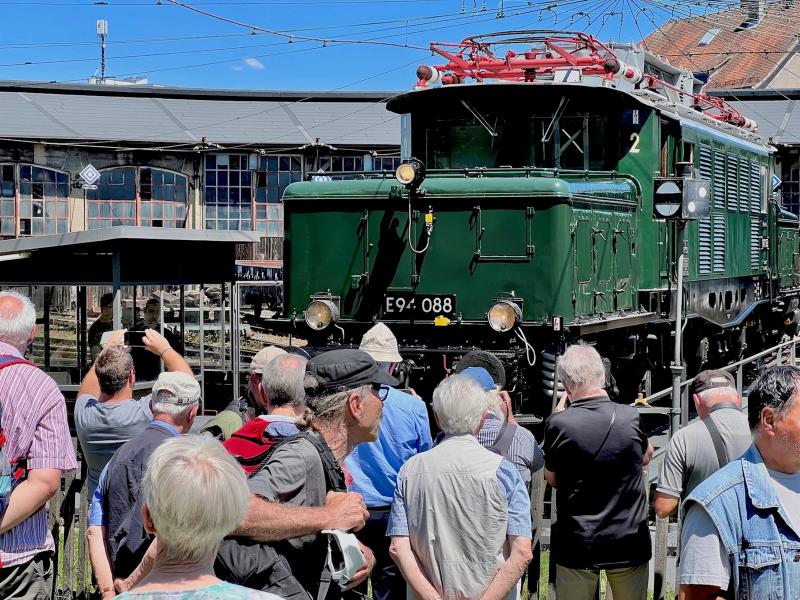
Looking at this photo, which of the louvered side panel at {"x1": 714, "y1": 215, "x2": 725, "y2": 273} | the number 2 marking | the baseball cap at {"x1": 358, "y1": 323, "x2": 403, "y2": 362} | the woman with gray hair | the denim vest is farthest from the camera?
the louvered side panel at {"x1": 714, "y1": 215, "x2": 725, "y2": 273}

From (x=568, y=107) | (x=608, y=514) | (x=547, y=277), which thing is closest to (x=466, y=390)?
(x=608, y=514)

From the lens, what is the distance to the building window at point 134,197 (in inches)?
1521

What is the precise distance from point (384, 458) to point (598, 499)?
4.12 ft

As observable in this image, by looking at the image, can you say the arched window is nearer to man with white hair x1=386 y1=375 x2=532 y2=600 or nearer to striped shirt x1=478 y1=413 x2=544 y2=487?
striped shirt x1=478 y1=413 x2=544 y2=487

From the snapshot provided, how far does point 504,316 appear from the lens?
11023 millimetres

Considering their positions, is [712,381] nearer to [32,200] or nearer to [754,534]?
[754,534]

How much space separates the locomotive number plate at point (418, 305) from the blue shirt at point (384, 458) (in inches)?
195

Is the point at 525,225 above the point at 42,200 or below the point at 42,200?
below

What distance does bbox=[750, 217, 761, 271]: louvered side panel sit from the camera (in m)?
18.3

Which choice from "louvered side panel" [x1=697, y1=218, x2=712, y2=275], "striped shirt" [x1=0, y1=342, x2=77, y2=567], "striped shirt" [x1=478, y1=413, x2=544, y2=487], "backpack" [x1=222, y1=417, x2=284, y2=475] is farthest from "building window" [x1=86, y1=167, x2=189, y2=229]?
"backpack" [x1=222, y1=417, x2=284, y2=475]

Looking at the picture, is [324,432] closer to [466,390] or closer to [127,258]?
[466,390]

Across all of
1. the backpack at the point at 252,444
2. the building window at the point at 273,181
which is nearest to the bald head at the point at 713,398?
the backpack at the point at 252,444

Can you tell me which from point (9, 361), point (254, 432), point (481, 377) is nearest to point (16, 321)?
point (9, 361)

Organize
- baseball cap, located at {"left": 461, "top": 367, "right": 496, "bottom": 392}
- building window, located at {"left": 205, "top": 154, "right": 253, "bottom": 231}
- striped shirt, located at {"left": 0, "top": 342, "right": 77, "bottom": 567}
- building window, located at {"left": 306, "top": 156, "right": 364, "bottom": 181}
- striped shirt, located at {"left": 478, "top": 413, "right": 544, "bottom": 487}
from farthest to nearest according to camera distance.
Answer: building window, located at {"left": 306, "top": 156, "right": 364, "bottom": 181} → building window, located at {"left": 205, "top": 154, "right": 253, "bottom": 231} → baseball cap, located at {"left": 461, "top": 367, "right": 496, "bottom": 392} → striped shirt, located at {"left": 478, "top": 413, "right": 544, "bottom": 487} → striped shirt, located at {"left": 0, "top": 342, "right": 77, "bottom": 567}
